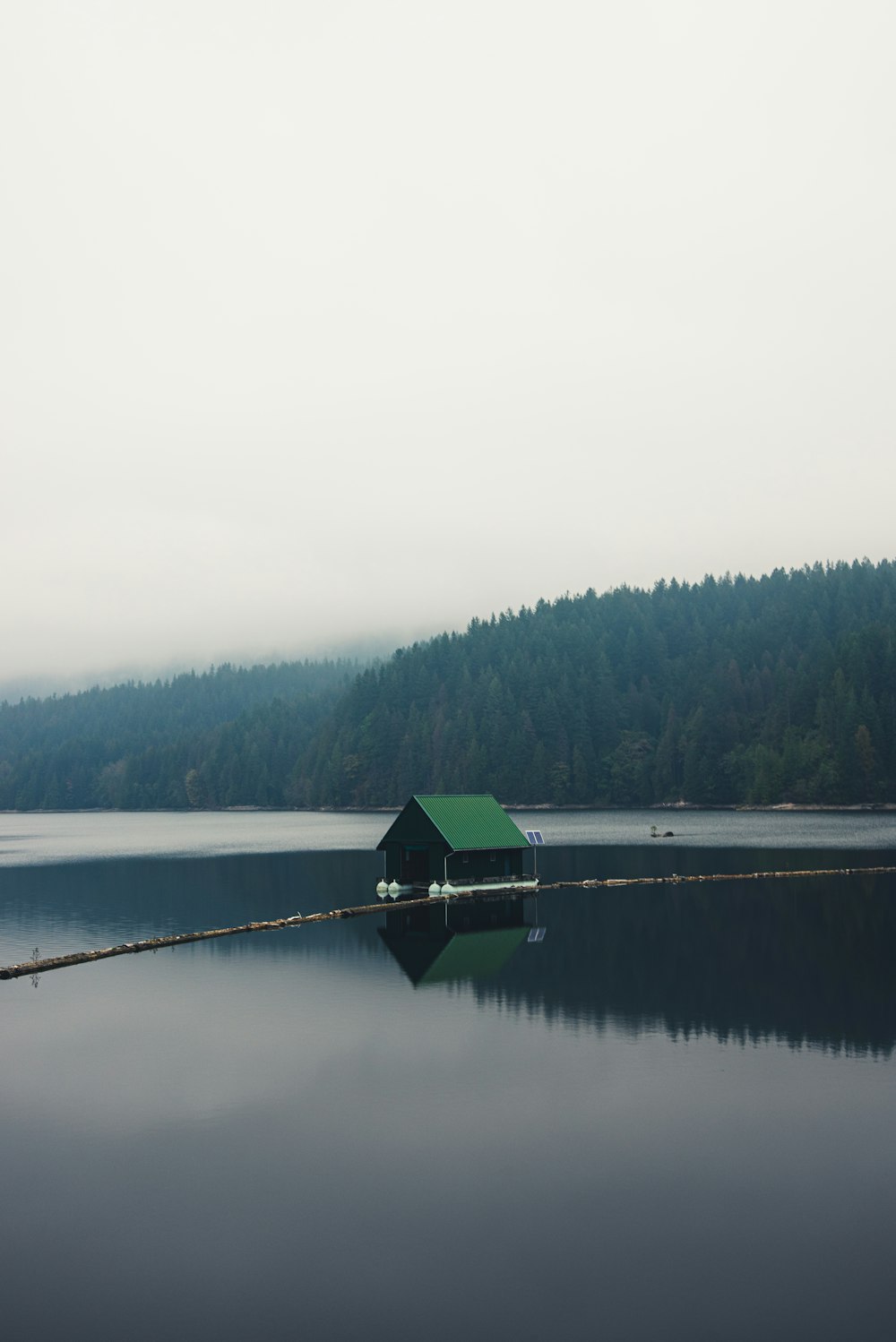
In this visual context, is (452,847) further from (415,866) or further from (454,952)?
(454,952)

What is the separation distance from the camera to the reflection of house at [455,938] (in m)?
39.2

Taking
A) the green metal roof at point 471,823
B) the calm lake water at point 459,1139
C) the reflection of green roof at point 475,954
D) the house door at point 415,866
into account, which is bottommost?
the calm lake water at point 459,1139

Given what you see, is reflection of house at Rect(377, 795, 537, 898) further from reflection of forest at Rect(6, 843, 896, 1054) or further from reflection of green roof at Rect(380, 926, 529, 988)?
reflection of green roof at Rect(380, 926, 529, 988)

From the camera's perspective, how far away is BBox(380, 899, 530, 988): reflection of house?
39250mm

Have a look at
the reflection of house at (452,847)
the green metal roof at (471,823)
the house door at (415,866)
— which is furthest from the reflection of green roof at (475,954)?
the house door at (415,866)

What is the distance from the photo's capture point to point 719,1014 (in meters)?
30.9

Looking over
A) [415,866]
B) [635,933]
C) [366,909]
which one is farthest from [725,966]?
[415,866]

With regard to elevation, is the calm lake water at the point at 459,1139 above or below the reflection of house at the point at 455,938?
below

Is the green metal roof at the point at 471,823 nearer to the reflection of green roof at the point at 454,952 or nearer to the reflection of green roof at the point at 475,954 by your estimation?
the reflection of green roof at the point at 454,952

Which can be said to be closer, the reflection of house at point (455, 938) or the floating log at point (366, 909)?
the reflection of house at point (455, 938)

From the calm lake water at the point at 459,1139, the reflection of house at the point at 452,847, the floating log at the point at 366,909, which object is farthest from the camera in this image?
the reflection of house at the point at 452,847

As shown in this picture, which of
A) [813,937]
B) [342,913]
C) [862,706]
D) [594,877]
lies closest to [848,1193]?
[813,937]

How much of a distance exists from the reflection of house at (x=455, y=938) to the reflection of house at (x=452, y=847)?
2.85 meters

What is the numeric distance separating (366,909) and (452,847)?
7070 mm
